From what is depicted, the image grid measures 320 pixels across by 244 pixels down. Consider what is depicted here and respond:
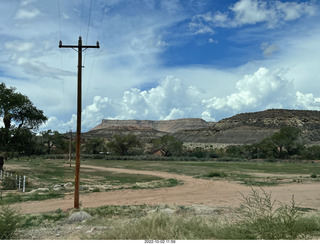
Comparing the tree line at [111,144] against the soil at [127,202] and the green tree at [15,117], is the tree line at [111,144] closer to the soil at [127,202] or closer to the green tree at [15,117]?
the green tree at [15,117]

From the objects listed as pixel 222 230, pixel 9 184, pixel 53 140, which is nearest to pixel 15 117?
Answer: pixel 9 184

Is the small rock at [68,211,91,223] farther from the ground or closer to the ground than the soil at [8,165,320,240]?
farther from the ground

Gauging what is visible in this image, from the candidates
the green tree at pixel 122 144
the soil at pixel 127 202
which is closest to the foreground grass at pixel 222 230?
the soil at pixel 127 202

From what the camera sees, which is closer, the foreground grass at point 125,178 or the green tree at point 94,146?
the foreground grass at point 125,178

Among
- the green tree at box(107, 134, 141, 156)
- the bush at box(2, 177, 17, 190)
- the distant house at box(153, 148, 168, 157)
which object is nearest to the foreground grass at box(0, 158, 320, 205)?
the bush at box(2, 177, 17, 190)

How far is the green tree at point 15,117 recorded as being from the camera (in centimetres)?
3225

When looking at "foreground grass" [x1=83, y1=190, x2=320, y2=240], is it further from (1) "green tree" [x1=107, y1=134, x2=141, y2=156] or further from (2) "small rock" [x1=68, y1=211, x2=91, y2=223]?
(1) "green tree" [x1=107, y1=134, x2=141, y2=156]

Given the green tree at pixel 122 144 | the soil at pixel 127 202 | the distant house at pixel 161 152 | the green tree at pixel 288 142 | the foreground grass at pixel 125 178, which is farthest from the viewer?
the distant house at pixel 161 152

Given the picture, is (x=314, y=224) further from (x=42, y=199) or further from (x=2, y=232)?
(x=42, y=199)

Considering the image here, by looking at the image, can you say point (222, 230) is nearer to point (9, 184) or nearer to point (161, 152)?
point (9, 184)

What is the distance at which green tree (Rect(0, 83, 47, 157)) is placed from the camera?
3225cm

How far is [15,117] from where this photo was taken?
113ft

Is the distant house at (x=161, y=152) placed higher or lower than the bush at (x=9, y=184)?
higher

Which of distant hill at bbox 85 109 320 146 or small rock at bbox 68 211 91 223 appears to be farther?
distant hill at bbox 85 109 320 146
